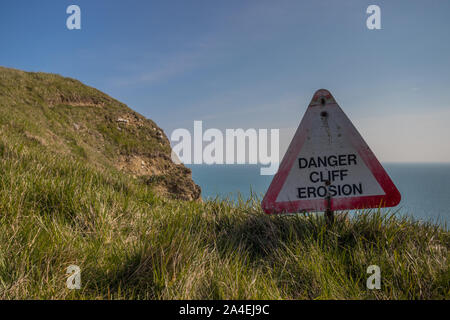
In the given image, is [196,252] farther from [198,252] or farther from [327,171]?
[327,171]

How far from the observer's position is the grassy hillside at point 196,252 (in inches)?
64.9

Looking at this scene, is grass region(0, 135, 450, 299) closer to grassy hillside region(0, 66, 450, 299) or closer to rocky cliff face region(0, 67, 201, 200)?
grassy hillside region(0, 66, 450, 299)

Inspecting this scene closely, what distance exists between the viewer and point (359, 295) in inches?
64.3

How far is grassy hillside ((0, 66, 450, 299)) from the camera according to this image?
1648mm

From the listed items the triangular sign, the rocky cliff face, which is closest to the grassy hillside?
the triangular sign

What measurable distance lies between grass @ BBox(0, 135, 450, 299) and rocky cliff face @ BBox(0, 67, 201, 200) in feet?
31.0

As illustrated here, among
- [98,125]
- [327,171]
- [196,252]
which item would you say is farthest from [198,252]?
[98,125]

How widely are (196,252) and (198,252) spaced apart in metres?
0.04

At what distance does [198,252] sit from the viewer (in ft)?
6.63

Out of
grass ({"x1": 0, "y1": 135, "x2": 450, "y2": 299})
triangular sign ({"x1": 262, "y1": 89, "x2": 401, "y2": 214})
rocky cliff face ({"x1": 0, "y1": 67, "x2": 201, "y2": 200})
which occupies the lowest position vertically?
grass ({"x1": 0, "y1": 135, "x2": 450, "y2": 299})

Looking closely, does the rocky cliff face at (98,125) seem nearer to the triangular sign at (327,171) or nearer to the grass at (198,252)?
the grass at (198,252)

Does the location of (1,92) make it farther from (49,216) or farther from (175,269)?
(175,269)

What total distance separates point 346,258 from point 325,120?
131cm
